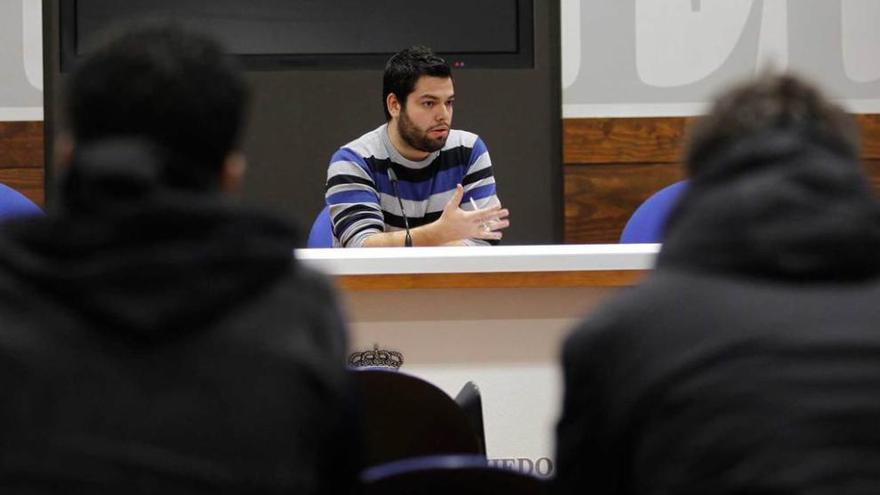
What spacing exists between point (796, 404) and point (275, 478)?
1.44 feet

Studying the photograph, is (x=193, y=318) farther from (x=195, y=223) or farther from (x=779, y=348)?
(x=779, y=348)

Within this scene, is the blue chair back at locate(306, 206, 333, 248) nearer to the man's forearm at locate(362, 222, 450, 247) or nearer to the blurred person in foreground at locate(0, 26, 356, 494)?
the man's forearm at locate(362, 222, 450, 247)

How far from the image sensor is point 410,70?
3.58m

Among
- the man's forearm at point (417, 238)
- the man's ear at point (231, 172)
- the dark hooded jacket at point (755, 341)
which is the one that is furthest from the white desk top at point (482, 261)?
the dark hooded jacket at point (755, 341)

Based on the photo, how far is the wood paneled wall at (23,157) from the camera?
431 centimetres

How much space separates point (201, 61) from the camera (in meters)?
1.06

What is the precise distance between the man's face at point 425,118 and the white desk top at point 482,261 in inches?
47.1

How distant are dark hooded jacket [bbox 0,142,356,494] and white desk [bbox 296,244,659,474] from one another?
120cm

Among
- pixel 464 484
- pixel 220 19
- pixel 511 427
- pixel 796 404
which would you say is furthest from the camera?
pixel 220 19

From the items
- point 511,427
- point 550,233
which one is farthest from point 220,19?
point 511,427

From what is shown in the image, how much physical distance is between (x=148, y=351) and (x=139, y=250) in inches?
3.4

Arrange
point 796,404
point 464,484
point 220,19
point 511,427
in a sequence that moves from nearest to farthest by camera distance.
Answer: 1. point 796,404
2. point 464,484
3. point 511,427
4. point 220,19

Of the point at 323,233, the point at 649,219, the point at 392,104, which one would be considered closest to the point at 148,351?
the point at 649,219

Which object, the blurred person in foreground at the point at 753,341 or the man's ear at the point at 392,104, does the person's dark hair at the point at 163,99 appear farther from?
the man's ear at the point at 392,104
